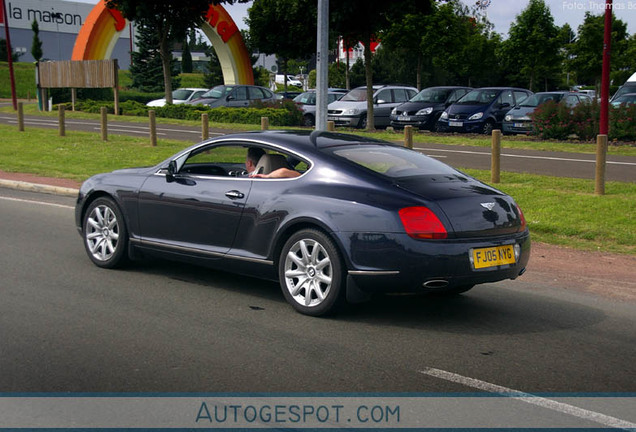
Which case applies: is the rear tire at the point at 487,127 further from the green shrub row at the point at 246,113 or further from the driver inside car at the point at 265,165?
the driver inside car at the point at 265,165

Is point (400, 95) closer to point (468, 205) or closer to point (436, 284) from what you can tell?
point (468, 205)

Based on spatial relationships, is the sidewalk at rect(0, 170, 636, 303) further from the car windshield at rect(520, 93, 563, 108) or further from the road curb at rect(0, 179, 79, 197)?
the car windshield at rect(520, 93, 563, 108)

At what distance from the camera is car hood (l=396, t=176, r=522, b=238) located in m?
6.13

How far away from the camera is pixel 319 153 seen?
677 centimetres

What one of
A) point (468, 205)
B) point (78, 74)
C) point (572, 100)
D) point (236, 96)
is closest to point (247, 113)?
point (236, 96)

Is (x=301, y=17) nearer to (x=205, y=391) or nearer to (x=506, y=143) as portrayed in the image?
(x=506, y=143)

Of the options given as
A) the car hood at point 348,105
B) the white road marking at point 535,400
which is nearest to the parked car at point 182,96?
the car hood at point 348,105

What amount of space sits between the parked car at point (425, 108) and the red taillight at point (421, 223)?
22755 millimetres

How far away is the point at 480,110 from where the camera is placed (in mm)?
26578

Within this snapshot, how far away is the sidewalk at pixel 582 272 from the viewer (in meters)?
7.79

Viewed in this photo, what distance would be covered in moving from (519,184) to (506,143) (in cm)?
869

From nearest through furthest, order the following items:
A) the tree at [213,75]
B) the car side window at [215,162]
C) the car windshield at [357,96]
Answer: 1. the car side window at [215,162]
2. the car windshield at [357,96]
3. the tree at [213,75]

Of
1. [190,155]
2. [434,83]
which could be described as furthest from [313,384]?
[434,83]

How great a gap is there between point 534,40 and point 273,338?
44.4m
